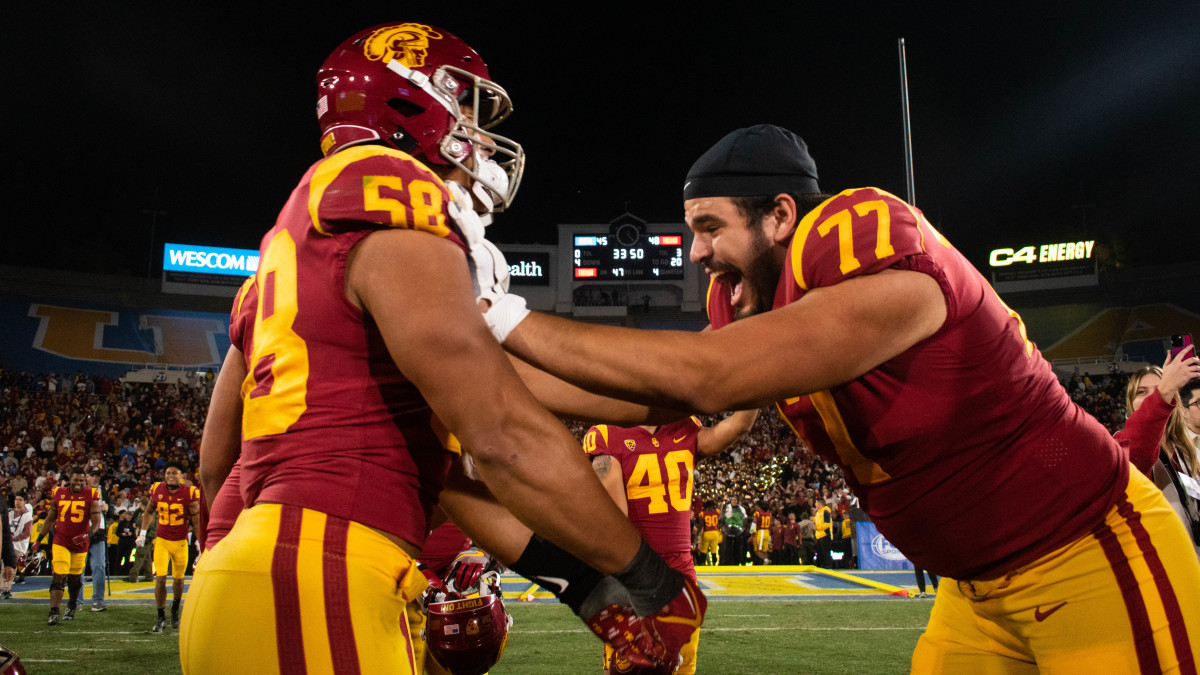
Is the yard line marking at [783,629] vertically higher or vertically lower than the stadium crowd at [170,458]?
lower

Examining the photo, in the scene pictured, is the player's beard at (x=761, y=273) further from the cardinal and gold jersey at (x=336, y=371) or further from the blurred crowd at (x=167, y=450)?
the blurred crowd at (x=167, y=450)

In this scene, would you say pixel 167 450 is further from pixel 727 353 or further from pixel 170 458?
pixel 727 353

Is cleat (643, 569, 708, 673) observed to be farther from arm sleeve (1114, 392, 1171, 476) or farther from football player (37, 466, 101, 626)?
football player (37, 466, 101, 626)

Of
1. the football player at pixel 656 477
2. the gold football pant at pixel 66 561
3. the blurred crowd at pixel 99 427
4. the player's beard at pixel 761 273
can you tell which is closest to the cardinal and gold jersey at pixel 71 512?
the gold football pant at pixel 66 561

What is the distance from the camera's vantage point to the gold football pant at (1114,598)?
2.05m

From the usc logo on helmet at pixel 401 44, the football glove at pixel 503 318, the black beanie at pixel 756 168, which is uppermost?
the usc logo on helmet at pixel 401 44

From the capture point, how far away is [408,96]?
7.57 feet

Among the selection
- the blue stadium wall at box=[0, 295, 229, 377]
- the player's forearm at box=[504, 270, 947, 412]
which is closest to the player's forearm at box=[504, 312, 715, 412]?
the player's forearm at box=[504, 270, 947, 412]

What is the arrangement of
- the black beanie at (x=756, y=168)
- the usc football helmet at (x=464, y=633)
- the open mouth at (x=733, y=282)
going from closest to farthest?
the black beanie at (x=756, y=168) < the open mouth at (x=733, y=282) < the usc football helmet at (x=464, y=633)

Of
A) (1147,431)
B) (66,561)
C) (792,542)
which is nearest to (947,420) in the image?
(1147,431)

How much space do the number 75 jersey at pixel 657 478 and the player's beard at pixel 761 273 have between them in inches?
142

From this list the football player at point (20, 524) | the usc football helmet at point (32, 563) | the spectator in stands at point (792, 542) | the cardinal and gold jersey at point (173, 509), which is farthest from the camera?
the spectator in stands at point (792, 542)

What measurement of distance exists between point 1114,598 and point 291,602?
198cm

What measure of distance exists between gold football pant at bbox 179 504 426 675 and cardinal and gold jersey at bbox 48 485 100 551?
12463 mm
